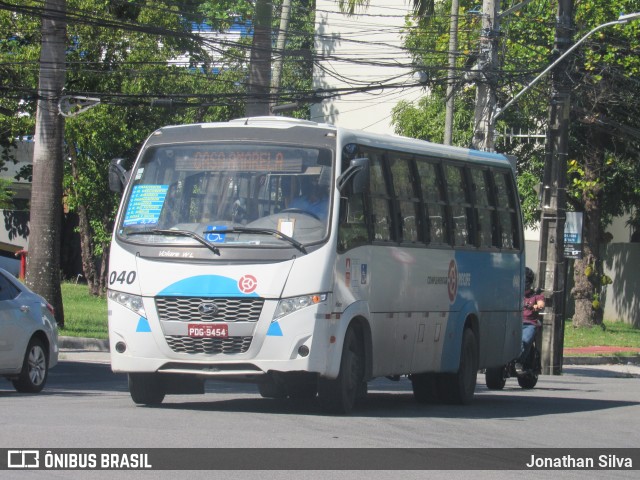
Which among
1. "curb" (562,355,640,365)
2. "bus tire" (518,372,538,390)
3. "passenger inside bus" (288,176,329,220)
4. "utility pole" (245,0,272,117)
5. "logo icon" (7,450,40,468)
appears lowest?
"curb" (562,355,640,365)

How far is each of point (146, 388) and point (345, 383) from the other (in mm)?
2081

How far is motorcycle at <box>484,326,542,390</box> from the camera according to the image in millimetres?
19438

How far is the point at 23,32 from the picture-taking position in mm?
37375

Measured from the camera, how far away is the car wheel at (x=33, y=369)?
14648 millimetres

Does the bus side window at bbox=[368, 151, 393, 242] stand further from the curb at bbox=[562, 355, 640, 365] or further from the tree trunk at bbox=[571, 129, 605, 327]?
the tree trunk at bbox=[571, 129, 605, 327]

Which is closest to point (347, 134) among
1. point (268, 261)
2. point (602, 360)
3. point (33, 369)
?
point (268, 261)


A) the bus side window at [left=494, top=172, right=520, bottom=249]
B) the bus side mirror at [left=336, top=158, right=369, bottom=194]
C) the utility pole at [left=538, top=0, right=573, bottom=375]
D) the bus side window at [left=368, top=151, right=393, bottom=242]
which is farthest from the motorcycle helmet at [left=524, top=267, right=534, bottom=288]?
the bus side mirror at [left=336, top=158, right=369, bottom=194]

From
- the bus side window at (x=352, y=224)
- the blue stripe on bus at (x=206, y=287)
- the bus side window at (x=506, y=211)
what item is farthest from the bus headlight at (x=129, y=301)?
the bus side window at (x=506, y=211)

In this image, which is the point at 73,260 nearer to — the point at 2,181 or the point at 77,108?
the point at 2,181

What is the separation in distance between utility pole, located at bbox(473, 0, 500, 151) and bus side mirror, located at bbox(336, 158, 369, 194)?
1195cm

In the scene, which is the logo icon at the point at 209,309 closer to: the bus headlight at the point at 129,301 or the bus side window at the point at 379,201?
the bus headlight at the point at 129,301

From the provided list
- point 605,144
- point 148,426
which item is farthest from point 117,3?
point 148,426

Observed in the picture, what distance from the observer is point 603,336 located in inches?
1335

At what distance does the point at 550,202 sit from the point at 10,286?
12.4m
